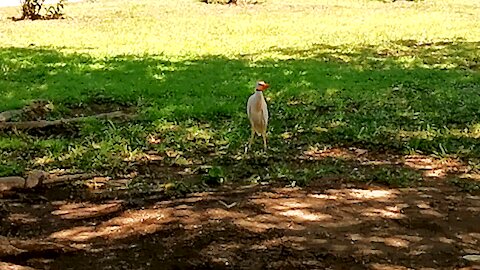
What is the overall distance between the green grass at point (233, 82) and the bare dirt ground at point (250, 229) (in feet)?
2.16

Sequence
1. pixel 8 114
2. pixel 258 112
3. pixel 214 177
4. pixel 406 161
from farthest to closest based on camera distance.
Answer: pixel 8 114 → pixel 258 112 → pixel 406 161 → pixel 214 177

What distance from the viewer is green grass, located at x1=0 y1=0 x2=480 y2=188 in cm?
613

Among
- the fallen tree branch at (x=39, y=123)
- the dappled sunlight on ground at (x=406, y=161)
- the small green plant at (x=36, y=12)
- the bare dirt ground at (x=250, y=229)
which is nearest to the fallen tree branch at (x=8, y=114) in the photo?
the fallen tree branch at (x=39, y=123)

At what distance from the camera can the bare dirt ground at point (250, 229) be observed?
Answer: 140 inches

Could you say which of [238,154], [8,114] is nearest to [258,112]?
[238,154]

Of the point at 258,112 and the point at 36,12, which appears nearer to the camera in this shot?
the point at 258,112

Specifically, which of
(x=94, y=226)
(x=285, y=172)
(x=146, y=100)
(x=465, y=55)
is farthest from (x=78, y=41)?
(x=94, y=226)

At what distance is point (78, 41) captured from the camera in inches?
479

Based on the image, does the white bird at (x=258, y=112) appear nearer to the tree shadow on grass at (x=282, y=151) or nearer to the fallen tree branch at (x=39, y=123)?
the tree shadow on grass at (x=282, y=151)

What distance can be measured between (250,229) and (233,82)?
4.84 meters

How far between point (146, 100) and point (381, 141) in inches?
102

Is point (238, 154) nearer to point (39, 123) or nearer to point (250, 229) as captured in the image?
Answer: point (39, 123)

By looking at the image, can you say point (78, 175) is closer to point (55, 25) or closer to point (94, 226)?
point (94, 226)

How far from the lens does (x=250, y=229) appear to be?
394 centimetres
